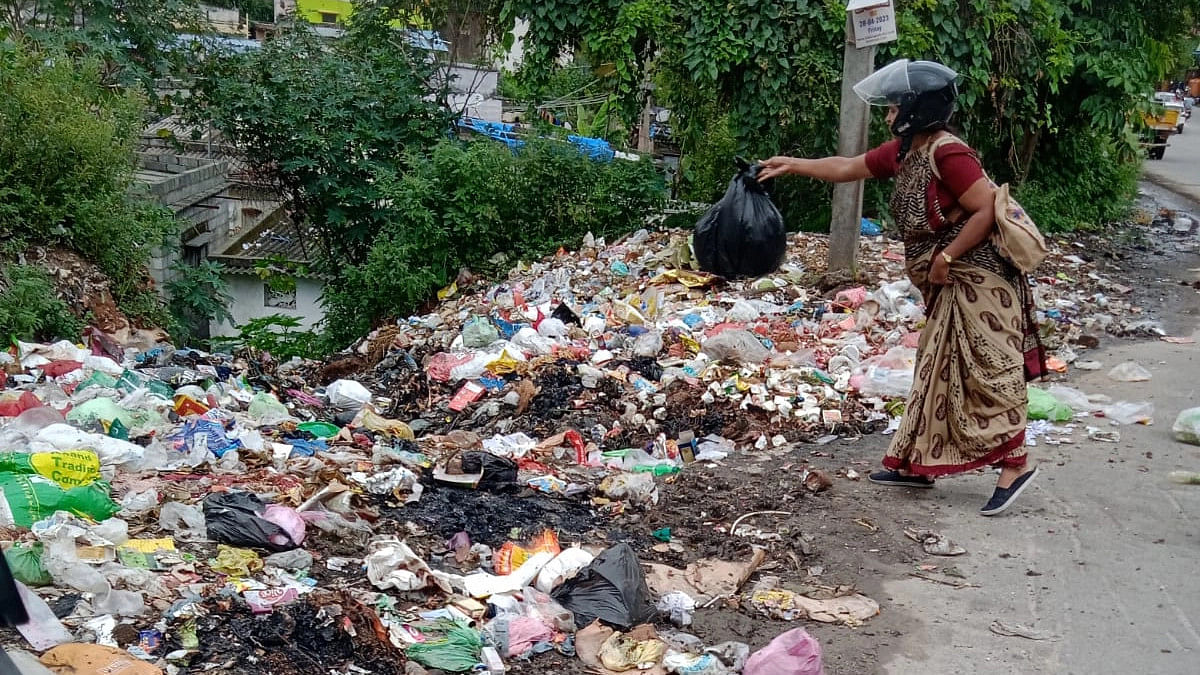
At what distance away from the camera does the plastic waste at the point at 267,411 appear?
5.75 m

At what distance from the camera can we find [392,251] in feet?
30.3

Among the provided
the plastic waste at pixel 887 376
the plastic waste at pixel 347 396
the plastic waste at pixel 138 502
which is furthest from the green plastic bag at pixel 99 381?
the plastic waste at pixel 887 376

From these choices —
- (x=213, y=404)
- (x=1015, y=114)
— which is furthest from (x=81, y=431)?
(x=1015, y=114)

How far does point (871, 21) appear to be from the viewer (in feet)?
21.6

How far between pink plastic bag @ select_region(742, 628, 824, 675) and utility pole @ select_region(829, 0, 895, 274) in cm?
406

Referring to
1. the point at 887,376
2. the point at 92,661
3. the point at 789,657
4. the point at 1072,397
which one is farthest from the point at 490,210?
the point at 92,661

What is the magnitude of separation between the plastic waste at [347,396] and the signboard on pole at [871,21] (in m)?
3.74

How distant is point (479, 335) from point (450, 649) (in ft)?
13.7

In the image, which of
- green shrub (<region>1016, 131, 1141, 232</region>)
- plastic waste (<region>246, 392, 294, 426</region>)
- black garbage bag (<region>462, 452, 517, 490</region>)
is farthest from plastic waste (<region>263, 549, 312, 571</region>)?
green shrub (<region>1016, 131, 1141, 232</region>)

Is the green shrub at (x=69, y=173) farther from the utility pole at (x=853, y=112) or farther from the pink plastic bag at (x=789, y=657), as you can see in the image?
the pink plastic bag at (x=789, y=657)

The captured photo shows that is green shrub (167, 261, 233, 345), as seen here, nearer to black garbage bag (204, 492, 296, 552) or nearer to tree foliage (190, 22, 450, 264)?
tree foliage (190, 22, 450, 264)

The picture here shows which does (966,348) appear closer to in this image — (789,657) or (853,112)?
(789,657)

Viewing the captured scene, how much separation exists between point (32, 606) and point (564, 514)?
2.00 metres

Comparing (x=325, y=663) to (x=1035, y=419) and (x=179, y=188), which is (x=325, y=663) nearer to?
(x=1035, y=419)
